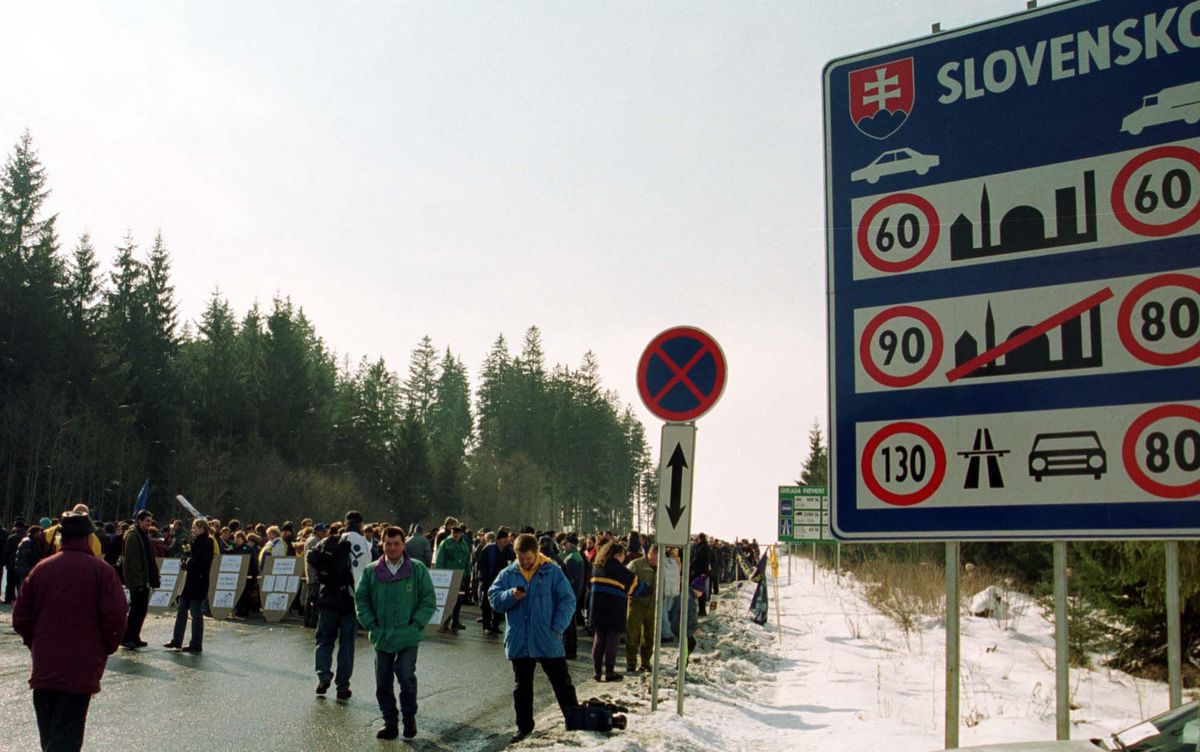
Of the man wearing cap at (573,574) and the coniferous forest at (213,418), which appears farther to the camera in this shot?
the coniferous forest at (213,418)

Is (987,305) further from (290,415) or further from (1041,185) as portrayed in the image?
(290,415)

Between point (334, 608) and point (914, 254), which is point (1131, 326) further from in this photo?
point (334, 608)

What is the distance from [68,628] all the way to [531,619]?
4184mm

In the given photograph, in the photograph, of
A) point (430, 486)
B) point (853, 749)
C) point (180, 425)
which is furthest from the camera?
point (430, 486)

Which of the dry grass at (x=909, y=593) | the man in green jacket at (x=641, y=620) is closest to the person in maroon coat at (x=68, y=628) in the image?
the man in green jacket at (x=641, y=620)

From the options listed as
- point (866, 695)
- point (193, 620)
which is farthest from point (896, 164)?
point (193, 620)

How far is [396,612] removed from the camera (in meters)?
10.4

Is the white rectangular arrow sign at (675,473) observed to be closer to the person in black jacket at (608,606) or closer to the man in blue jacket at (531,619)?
the man in blue jacket at (531,619)

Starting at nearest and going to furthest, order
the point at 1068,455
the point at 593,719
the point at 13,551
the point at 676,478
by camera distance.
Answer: the point at 1068,455
the point at 593,719
the point at 676,478
the point at 13,551

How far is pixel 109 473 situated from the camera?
53.0 m

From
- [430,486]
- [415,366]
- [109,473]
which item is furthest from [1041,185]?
[415,366]

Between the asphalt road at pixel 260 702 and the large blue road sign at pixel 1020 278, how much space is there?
621 cm

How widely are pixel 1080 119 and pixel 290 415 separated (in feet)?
223

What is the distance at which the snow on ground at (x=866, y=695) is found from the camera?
9.11 metres
